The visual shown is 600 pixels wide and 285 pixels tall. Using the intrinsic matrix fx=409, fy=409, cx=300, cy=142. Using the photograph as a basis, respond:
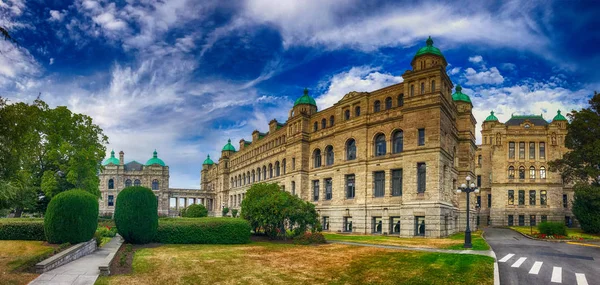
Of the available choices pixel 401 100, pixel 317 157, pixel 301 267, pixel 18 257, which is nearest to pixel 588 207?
pixel 401 100

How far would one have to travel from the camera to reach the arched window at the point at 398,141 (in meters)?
39.4

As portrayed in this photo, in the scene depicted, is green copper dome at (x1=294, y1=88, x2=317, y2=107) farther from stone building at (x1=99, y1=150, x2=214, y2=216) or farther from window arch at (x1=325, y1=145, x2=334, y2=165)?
stone building at (x1=99, y1=150, x2=214, y2=216)

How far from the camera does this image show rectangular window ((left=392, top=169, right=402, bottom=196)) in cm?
3909

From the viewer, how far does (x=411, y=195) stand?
36.8m

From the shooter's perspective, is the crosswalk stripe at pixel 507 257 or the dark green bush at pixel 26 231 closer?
the crosswalk stripe at pixel 507 257

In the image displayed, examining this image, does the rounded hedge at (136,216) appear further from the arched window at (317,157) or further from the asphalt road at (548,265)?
the arched window at (317,157)

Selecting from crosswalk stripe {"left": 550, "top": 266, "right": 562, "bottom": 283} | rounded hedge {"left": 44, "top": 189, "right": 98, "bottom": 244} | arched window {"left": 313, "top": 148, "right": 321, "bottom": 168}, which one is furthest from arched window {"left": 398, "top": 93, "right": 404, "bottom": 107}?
rounded hedge {"left": 44, "top": 189, "right": 98, "bottom": 244}

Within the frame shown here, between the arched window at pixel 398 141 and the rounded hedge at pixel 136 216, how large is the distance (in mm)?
23530

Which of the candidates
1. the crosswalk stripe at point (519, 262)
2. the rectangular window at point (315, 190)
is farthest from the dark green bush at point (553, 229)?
the rectangular window at point (315, 190)

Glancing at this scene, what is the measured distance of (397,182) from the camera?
3941cm

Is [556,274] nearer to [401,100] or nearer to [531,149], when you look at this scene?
[401,100]

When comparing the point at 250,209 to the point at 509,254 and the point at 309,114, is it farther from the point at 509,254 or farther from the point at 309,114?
the point at 309,114

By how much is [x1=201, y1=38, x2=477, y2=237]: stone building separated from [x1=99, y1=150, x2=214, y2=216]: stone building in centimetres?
4946

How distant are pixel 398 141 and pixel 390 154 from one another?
1485 millimetres
